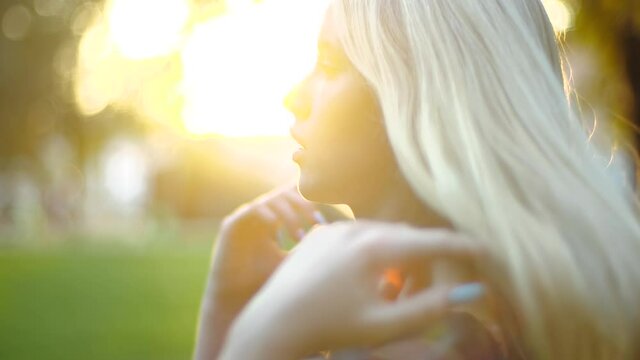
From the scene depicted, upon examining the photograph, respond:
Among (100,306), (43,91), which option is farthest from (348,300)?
(43,91)

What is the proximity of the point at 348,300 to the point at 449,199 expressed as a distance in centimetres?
23

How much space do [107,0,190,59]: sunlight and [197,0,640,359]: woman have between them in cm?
3077

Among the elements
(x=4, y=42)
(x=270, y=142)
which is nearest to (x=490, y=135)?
(x=270, y=142)

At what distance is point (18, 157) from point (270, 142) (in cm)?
1240

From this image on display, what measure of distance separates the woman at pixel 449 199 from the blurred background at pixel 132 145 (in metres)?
1.78

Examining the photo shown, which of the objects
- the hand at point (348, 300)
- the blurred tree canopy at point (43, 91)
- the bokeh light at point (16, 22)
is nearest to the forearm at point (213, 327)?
the hand at point (348, 300)

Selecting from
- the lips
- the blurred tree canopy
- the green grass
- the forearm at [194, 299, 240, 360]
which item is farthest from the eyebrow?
the blurred tree canopy

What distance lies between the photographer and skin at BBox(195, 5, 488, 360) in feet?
5.60

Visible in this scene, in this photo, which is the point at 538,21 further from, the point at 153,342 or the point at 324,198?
the point at 153,342

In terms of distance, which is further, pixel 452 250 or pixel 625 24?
pixel 625 24

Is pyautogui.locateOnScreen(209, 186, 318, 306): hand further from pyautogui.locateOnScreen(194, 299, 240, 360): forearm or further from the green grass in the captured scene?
the green grass

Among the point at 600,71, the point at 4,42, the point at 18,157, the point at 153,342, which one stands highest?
the point at 600,71

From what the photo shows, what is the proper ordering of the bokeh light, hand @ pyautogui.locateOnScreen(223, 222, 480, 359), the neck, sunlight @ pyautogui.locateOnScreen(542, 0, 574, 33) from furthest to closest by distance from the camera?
the bokeh light → sunlight @ pyautogui.locateOnScreen(542, 0, 574, 33) → the neck → hand @ pyautogui.locateOnScreen(223, 222, 480, 359)

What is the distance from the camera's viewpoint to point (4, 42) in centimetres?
3984
